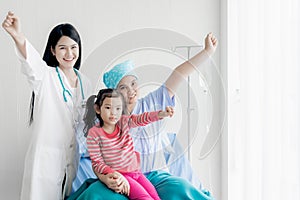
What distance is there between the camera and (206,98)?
2496 mm

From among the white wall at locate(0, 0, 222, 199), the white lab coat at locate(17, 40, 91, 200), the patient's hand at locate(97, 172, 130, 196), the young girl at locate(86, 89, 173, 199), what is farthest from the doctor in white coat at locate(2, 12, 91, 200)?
the white wall at locate(0, 0, 222, 199)

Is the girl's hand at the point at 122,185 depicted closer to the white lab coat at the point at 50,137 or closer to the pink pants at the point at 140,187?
the pink pants at the point at 140,187

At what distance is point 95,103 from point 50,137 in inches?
9.5

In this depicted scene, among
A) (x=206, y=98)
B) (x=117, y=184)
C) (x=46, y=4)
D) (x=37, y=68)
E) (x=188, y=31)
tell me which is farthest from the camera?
(x=188, y=31)

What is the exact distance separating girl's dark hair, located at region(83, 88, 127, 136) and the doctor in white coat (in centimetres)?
6

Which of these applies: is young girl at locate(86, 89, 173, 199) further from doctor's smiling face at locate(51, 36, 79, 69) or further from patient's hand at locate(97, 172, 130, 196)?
doctor's smiling face at locate(51, 36, 79, 69)

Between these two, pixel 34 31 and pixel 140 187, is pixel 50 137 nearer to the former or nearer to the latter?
pixel 140 187

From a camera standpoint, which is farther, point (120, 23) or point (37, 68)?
point (120, 23)
